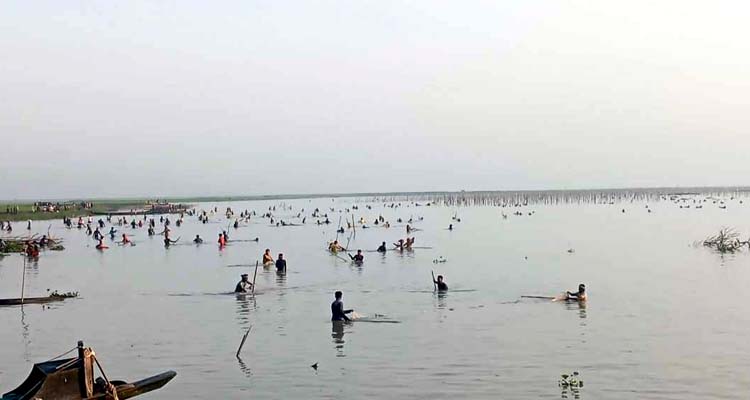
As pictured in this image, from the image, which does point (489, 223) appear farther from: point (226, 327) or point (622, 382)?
point (622, 382)

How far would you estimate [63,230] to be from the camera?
242ft

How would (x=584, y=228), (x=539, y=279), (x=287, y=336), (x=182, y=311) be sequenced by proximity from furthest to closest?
(x=584, y=228) < (x=539, y=279) < (x=182, y=311) < (x=287, y=336)

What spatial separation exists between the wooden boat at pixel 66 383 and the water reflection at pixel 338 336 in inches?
288

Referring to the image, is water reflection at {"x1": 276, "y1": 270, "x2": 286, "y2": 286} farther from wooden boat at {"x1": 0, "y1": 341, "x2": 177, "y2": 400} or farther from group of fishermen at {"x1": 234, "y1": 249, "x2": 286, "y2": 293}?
wooden boat at {"x1": 0, "y1": 341, "x2": 177, "y2": 400}

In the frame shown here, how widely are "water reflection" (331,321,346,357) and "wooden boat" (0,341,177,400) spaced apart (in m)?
7.32

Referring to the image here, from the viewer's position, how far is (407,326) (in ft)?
72.2

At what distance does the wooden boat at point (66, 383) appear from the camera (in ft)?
36.8

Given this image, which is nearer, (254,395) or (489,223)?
(254,395)

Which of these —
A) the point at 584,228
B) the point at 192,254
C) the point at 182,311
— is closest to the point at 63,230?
the point at 192,254

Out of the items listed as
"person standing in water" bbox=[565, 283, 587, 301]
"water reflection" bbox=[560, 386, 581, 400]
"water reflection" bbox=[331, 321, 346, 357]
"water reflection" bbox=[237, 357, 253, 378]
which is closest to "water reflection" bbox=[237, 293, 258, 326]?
"water reflection" bbox=[331, 321, 346, 357]

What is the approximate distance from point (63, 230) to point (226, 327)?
5716 centimetres

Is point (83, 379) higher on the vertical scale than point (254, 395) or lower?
higher

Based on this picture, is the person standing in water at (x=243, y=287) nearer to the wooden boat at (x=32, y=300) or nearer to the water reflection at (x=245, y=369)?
the wooden boat at (x=32, y=300)

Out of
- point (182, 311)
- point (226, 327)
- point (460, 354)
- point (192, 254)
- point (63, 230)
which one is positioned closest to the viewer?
point (460, 354)
